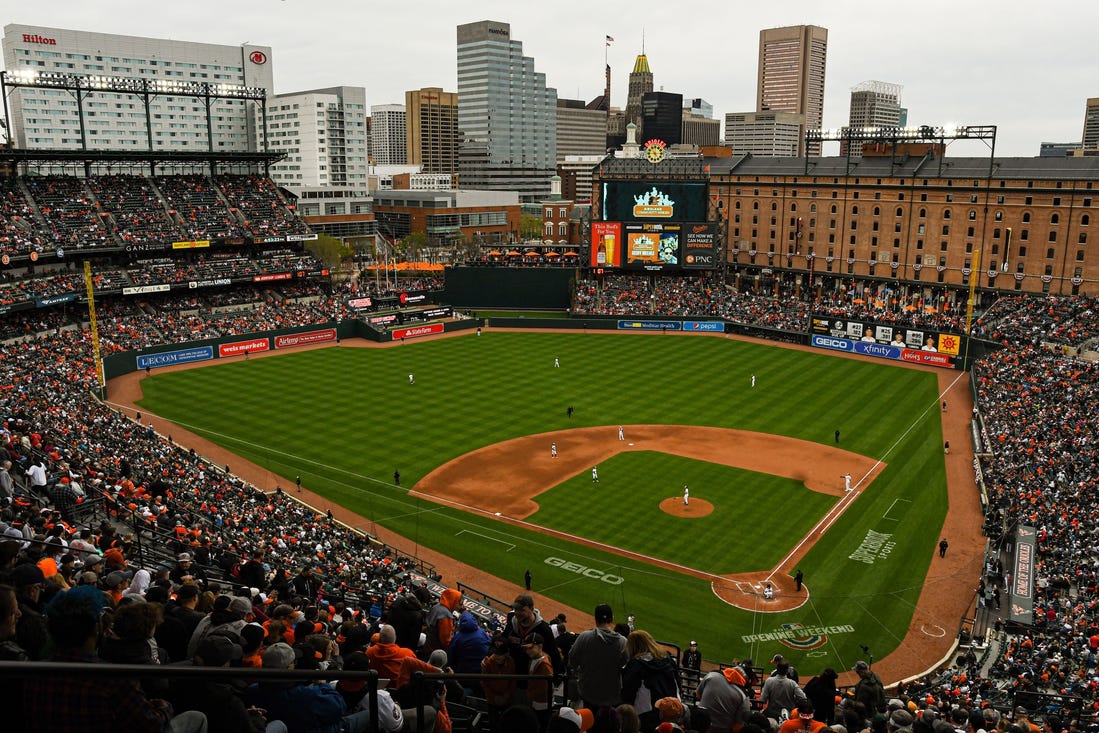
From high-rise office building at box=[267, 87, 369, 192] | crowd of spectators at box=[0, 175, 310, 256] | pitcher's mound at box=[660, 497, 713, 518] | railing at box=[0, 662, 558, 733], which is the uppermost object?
high-rise office building at box=[267, 87, 369, 192]

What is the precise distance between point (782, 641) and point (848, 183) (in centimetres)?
6617

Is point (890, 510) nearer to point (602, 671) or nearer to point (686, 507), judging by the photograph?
point (686, 507)

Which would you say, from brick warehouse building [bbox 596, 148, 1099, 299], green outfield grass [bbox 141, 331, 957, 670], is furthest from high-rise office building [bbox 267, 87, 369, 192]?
green outfield grass [bbox 141, 331, 957, 670]

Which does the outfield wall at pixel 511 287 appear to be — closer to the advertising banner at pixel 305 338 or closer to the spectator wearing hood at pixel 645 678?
the advertising banner at pixel 305 338

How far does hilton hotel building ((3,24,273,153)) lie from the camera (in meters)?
128

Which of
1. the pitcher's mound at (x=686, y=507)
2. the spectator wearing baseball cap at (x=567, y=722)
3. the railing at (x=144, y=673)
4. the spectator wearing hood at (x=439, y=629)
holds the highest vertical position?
the railing at (x=144, y=673)

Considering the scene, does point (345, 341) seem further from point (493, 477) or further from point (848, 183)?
point (848, 183)

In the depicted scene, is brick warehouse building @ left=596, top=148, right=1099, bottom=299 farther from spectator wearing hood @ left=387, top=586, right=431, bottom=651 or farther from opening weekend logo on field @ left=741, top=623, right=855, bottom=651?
spectator wearing hood @ left=387, top=586, right=431, bottom=651

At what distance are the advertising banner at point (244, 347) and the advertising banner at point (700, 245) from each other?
37925mm

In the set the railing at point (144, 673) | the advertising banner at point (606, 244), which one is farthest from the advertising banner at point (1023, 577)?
the advertising banner at point (606, 244)

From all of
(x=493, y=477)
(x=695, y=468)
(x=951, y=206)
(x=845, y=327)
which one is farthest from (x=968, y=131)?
(x=493, y=477)

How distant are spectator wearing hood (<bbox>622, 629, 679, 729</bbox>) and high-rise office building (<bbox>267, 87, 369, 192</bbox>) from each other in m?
154

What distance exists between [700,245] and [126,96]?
114385mm

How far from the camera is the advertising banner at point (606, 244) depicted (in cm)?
7656
